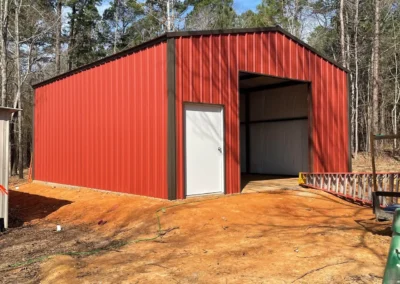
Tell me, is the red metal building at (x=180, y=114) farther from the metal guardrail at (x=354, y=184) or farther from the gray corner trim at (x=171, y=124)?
the metal guardrail at (x=354, y=184)

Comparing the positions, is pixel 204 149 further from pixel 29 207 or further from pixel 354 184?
pixel 29 207

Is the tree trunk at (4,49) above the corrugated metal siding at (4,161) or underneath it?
above

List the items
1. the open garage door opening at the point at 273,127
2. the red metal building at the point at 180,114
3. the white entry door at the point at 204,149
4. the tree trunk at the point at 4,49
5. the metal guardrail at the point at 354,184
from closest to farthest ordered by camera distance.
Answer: the metal guardrail at the point at 354,184 < the red metal building at the point at 180,114 < the white entry door at the point at 204,149 < the open garage door opening at the point at 273,127 < the tree trunk at the point at 4,49

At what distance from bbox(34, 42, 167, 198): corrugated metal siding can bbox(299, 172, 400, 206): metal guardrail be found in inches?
183

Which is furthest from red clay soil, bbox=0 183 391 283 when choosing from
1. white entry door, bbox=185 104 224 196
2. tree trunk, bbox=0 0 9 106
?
tree trunk, bbox=0 0 9 106

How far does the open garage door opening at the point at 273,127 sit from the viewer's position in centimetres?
1453

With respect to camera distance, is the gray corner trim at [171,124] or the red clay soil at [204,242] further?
the gray corner trim at [171,124]

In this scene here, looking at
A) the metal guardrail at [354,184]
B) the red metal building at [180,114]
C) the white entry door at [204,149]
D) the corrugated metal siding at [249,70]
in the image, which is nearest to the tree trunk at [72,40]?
the red metal building at [180,114]

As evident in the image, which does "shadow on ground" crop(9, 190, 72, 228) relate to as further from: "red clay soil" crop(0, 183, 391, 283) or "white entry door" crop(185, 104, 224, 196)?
"white entry door" crop(185, 104, 224, 196)

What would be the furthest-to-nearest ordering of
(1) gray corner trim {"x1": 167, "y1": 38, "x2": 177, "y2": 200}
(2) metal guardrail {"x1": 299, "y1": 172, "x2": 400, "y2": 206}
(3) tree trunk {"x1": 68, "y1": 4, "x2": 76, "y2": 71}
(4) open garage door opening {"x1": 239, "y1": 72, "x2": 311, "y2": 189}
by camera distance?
(3) tree trunk {"x1": 68, "y1": 4, "x2": 76, "y2": 71}
(4) open garage door opening {"x1": 239, "y1": 72, "x2": 311, "y2": 189}
(2) metal guardrail {"x1": 299, "y1": 172, "x2": 400, "y2": 206}
(1) gray corner trim {"x1": 167, "y1": 38, "x2": 177, "y2": 200}

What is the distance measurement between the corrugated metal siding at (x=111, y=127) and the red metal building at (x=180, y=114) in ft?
0.10

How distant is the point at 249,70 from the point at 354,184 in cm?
403

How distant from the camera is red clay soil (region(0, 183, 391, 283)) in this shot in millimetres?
4191

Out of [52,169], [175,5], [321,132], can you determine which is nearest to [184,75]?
[321,132]
